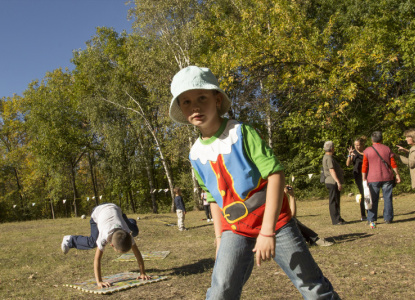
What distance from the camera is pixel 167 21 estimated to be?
82.3 ft

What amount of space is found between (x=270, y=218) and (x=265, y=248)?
0.59 feet

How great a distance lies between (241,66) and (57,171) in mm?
24158

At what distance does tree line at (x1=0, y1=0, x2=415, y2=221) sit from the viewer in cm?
1700

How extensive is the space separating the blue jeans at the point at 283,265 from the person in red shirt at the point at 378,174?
7.12 m

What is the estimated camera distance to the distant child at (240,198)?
7.85 ft

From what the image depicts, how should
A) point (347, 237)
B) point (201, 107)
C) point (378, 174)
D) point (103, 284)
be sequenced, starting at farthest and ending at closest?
point (378, 174), point (347, 237), point (103, 284), point (201, 107)

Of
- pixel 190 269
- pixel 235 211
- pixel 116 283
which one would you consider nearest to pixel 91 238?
pixel 116 283

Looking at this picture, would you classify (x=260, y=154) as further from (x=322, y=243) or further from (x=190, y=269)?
(x=322, y=243)

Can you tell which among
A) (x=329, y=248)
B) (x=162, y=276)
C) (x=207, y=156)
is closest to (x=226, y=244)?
(x=207, y=156)

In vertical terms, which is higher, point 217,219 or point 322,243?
point 217,219

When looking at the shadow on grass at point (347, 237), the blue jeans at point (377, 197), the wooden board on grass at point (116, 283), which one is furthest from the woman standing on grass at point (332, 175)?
the wooden board on grass at point (116, 283)

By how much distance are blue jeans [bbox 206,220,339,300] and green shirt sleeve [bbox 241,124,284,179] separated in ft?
1.37

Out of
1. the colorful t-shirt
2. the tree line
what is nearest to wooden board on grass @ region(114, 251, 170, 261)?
the colorful t-shirt

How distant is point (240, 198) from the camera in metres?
2.56
